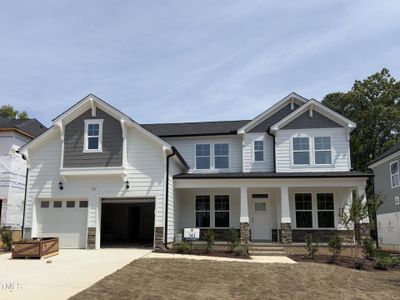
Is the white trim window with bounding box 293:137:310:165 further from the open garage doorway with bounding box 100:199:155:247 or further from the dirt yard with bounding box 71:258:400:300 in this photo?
the open garage doorway with bounding box 100:199:155:247

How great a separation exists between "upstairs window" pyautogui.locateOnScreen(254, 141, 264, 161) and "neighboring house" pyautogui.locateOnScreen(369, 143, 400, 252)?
6929mm

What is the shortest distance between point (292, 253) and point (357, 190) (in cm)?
449

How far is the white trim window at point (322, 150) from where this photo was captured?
67.7 ft

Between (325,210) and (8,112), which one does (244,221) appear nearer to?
(325,210)

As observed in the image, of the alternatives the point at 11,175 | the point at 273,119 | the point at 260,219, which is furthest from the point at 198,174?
the point at 11,175

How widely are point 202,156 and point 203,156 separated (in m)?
0.06

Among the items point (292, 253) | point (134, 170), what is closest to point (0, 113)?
point (134, 170)

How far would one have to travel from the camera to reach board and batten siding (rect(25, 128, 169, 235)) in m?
17.9

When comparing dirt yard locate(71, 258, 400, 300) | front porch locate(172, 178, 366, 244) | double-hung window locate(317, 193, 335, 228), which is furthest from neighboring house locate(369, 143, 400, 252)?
dirt yard locate(71, 258, 400, 300)

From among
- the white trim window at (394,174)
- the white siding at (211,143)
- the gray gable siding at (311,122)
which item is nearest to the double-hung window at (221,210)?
the white siding at (211,143)

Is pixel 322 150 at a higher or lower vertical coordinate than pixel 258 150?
lower

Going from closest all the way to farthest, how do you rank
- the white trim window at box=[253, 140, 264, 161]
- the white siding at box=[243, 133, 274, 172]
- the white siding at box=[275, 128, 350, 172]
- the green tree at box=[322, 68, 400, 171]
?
the white siding at box=[275, 128, 350, 172]
the white siding at box=[243, 133, 274, 172]
the white trim window at box=[253, 140, 264, 161]
the green tree at box=[322, 68, 400, 171]

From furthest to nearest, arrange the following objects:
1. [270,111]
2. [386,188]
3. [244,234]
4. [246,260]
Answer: [386,188] → [270,111] → [244,234] → [246,260]

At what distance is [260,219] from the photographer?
21156 millimetres
